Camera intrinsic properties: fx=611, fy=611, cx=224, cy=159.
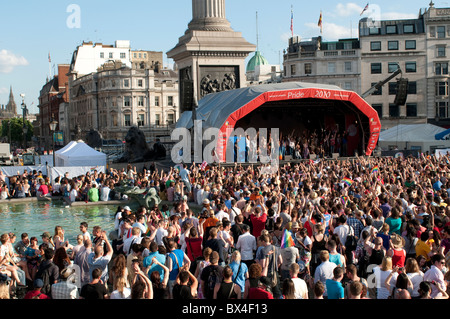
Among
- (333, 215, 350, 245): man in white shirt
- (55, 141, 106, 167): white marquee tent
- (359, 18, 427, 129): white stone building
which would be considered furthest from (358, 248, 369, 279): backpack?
(359, 18, 427, 129): white stone building

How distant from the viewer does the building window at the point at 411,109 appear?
69438 millimetres

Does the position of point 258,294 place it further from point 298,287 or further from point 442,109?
point 442,109

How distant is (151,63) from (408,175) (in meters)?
106

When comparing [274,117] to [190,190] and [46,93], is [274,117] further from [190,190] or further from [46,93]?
[46,93]

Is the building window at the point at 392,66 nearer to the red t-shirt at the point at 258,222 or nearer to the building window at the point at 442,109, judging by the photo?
the building window at the point at 442,109

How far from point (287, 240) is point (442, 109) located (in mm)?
63273

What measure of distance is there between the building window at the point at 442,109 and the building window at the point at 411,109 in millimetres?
2524

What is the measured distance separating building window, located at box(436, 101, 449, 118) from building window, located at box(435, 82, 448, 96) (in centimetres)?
103

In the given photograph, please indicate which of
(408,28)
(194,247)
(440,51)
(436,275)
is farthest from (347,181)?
(408,28)

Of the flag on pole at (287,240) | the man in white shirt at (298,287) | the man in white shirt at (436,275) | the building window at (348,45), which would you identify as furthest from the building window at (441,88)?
the man in white shirt at (298,287)

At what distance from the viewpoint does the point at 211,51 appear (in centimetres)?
3588

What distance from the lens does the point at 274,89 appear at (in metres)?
30.9
